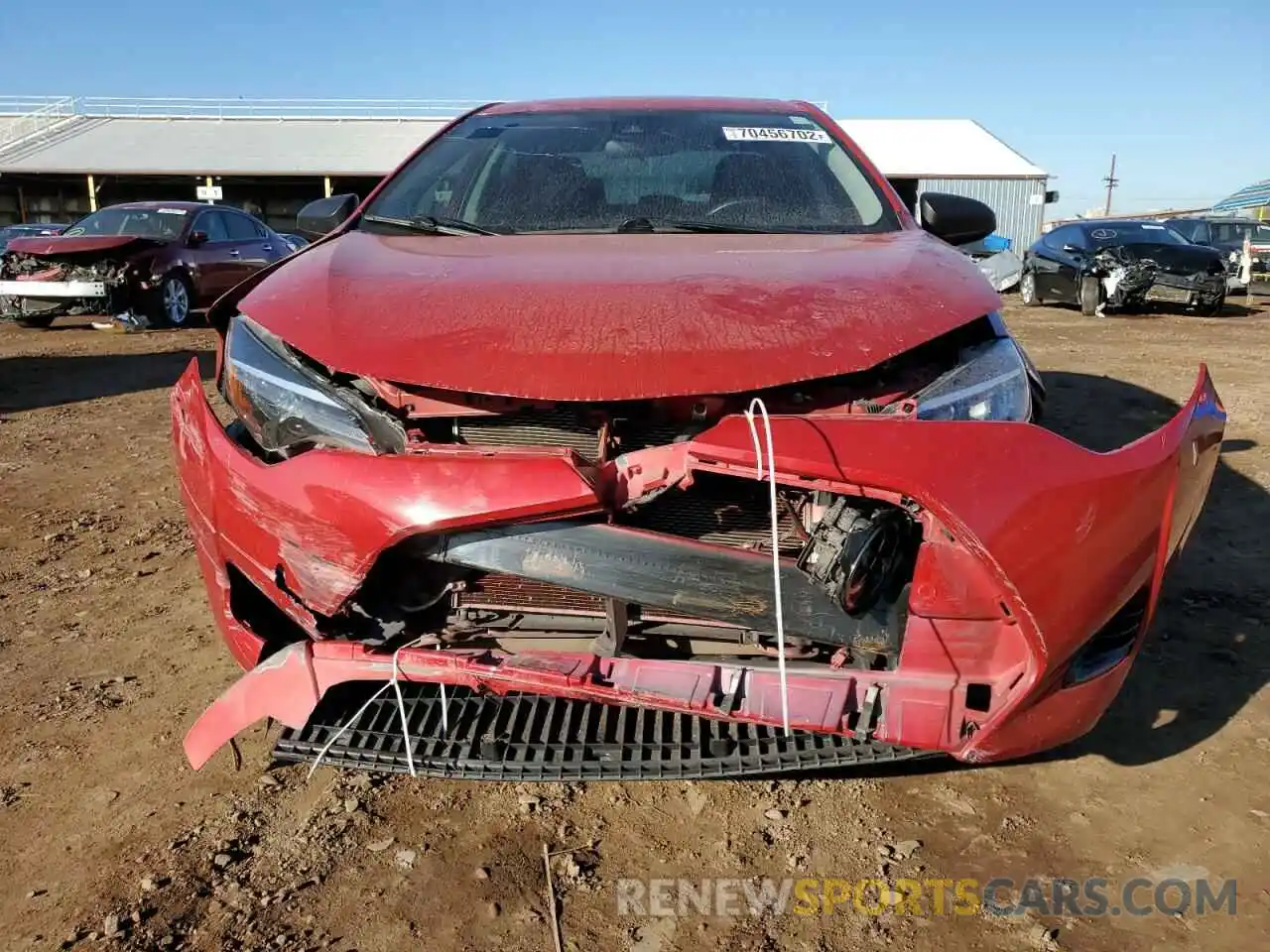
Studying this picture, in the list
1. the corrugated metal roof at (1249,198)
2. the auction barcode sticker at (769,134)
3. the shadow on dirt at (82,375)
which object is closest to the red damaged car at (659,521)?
the auction barcode sticker at (769,134)

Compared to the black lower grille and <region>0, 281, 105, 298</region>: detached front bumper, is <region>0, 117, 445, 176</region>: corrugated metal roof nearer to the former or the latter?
<region>0, 281, 105, 298</region>: detached front bumper

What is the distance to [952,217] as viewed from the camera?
3.24m

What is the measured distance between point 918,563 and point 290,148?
102 feet

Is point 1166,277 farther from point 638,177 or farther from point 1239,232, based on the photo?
point 638,177

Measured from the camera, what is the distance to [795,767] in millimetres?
1917

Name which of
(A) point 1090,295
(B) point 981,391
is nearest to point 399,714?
(B) point 981,391

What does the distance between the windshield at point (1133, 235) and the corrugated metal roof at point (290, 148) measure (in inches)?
617

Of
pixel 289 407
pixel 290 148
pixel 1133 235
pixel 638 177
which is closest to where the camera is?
pixel 289 407

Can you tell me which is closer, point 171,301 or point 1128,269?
point 171,301

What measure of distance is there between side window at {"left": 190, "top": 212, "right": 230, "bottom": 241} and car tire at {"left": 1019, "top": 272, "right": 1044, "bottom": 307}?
10982 millimetres

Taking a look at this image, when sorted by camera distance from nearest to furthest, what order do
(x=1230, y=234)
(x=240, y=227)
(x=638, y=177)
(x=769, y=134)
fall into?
(x=638, y=177)
(x=769, y=134)
(x=240, y=227)
(x=1230, y=234)

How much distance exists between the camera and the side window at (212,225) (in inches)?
446

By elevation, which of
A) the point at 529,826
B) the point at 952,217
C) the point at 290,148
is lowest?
the point at 529,826

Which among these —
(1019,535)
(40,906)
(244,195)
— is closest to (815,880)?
Result: (1019,535)
